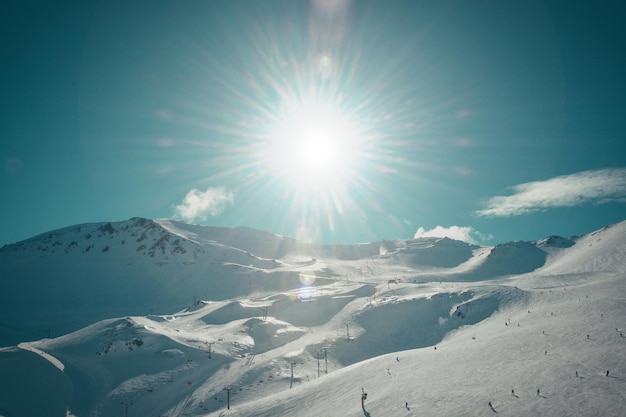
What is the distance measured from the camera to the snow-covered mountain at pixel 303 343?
28.3m

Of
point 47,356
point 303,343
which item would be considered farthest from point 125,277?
point 303,343

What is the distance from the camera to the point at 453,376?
31672 mm

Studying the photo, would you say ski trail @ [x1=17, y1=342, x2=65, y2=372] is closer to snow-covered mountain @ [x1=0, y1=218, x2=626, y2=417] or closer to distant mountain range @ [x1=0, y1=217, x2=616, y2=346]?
snow-covered mountain @ [x1=0, y1=218, x2=626, y2=417]

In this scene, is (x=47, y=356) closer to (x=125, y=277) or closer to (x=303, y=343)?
(x=303, y=343)

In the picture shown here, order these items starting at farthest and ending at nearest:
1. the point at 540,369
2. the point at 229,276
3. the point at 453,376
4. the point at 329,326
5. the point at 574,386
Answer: the point at 229,276 < the point at 329,326 < the point at 453,376 < the point at 540,369 < the point at 574,386

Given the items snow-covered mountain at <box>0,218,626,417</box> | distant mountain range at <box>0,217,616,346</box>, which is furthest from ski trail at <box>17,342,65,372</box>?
distant mountain range at <box>0,217,616,346</box>

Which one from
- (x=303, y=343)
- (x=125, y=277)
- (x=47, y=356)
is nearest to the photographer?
(x=47, y=356)

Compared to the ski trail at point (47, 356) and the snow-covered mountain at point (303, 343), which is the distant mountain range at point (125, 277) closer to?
the snow-covered mountain at point (303, 343)

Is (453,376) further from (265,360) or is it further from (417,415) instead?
(265,360)

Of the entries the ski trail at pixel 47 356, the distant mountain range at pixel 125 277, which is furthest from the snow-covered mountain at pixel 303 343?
the distant mountain range at pixel 125 277

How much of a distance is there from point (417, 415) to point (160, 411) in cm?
4808

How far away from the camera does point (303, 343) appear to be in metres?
80.8

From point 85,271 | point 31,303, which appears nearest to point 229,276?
point 85,271

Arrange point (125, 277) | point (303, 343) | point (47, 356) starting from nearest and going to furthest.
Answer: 1. point (47, 356)
2. point (303, 343)
3. point (125, 277)
